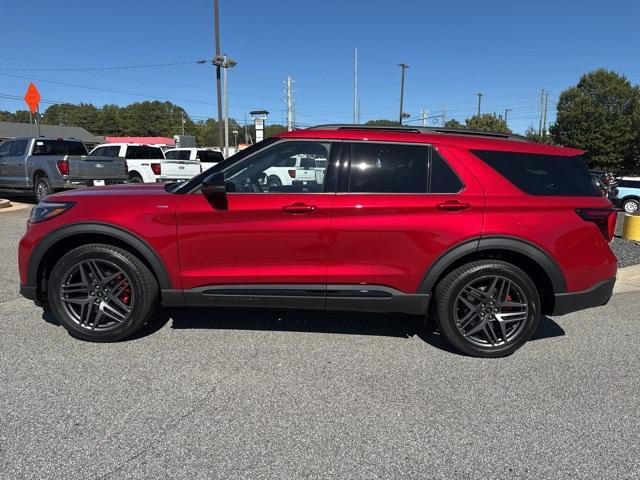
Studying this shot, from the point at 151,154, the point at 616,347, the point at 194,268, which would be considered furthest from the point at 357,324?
the point at 151,154

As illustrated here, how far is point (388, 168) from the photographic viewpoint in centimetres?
394

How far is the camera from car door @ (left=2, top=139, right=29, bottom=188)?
43.0ft

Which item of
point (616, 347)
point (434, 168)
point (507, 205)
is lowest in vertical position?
point (616, 347)

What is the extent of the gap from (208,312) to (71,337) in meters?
1.24

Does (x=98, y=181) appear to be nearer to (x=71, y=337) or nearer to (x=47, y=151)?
(x=47, y=151)

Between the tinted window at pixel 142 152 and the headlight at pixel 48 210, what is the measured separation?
13720 millimetres

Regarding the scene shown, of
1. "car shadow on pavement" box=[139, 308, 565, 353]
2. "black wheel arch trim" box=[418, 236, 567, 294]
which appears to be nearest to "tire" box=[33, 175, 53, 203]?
"car shadow on pavement" box=[139, 308, 565, 353]

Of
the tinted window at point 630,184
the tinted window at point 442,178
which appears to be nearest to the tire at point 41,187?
the tinted window at point 442,178

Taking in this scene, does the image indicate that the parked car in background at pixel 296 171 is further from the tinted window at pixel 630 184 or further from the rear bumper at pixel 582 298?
the tinted window at pixel 630 184

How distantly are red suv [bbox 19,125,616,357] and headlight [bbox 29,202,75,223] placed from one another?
0.04 ft

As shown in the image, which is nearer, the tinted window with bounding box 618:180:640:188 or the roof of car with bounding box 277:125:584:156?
the roof of car with bounding box 277:125:584:156

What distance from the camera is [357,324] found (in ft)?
15.5

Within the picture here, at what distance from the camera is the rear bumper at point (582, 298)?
3.94 m

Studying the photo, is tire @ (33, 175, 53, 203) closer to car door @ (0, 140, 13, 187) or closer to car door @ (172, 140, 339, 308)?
car door @ (0, 140, 13, 187)
